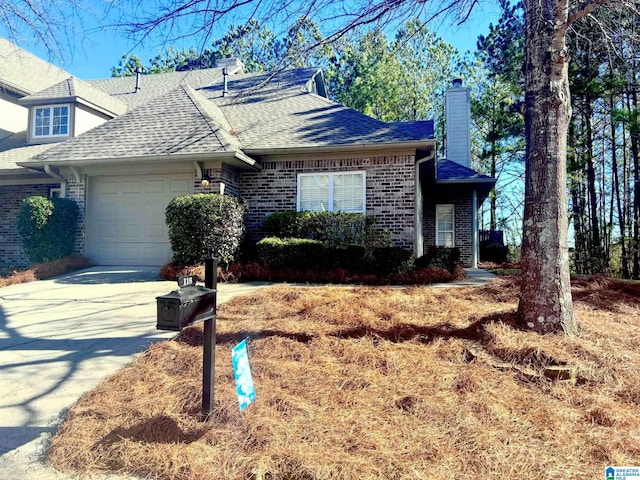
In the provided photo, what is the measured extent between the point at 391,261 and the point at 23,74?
605 inches

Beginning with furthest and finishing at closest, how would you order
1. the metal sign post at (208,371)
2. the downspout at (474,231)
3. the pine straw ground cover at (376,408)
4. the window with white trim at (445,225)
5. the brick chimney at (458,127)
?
the brick chimney at (458,127) < the window with white trim at (445,225) < the downspout at (474,231) < the metal sign post at (208,371) < the pine straw ground cover at (376,408)

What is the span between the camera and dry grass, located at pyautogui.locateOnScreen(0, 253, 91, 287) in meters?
8.45

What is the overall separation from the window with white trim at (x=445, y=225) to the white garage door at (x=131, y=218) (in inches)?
381

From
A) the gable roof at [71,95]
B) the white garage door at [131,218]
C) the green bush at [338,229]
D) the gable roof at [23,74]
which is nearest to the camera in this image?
the green bush at [338,229]

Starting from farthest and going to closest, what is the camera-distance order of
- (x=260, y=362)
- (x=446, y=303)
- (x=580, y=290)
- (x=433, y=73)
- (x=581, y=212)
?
(x=433, y=73)
(x=581, y=212)
(x=580, y=290)
(x=446, y=303)
(x=260, y=362)

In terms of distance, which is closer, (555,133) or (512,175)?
(555,133)

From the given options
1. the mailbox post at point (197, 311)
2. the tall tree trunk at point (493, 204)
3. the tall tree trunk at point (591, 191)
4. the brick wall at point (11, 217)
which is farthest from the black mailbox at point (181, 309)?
the tall tree trunk at point (493, 204)

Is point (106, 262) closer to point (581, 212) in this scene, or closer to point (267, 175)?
point (267, 175)

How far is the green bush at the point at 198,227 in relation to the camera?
8.40 meters

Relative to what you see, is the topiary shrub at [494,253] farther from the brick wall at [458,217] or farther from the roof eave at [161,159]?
the roof eave at [161,159]

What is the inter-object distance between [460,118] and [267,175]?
1058 cm

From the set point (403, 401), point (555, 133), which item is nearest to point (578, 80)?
point (555, 133)

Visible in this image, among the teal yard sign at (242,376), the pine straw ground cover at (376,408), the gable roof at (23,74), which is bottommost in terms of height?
the pine straw ground cover at (376,408)

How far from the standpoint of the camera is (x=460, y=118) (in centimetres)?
1698
